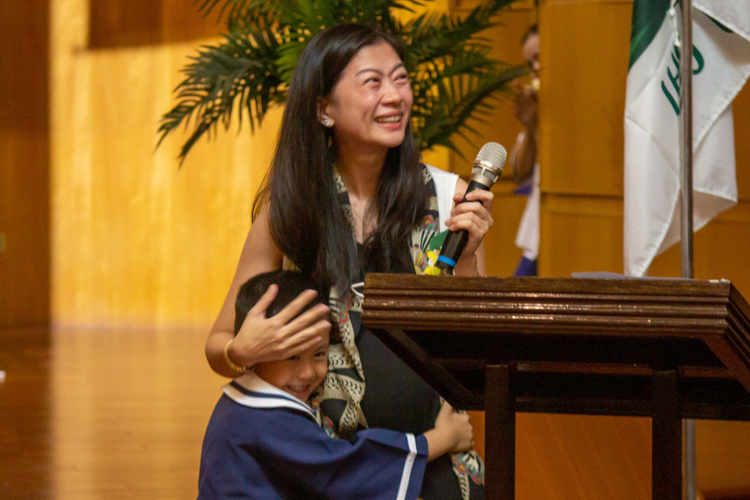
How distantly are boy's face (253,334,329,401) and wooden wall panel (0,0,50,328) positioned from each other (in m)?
6.26

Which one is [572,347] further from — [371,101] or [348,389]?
[371,101]

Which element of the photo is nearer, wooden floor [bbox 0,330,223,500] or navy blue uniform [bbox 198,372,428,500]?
navy blue uniform [bbox 198,372,428,500]

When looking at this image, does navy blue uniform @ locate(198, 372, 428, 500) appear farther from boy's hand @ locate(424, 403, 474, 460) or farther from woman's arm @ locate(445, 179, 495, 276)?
woman's arm @ locate(445, 179, 495, 276)

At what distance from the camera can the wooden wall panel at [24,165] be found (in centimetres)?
720

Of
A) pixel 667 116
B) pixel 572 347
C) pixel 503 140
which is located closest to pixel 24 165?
pixel 503 140

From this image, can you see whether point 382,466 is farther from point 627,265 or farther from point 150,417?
point 150,417

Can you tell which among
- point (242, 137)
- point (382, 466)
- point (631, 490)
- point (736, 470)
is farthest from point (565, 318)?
point (242, 137)

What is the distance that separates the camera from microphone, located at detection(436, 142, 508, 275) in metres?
1.30

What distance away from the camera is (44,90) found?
289 inches

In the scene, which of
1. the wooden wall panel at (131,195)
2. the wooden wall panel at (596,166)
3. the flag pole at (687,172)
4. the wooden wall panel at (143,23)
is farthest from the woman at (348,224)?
the wooden wall panel at (143,23)

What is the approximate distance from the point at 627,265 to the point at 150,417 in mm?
2503

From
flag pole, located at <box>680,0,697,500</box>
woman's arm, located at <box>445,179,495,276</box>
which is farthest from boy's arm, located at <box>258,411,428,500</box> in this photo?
flag pole, located at <box>680,0,697,500</box>

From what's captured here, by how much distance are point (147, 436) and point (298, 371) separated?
8.02ft

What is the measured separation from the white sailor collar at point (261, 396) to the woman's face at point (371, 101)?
510 millimetres
